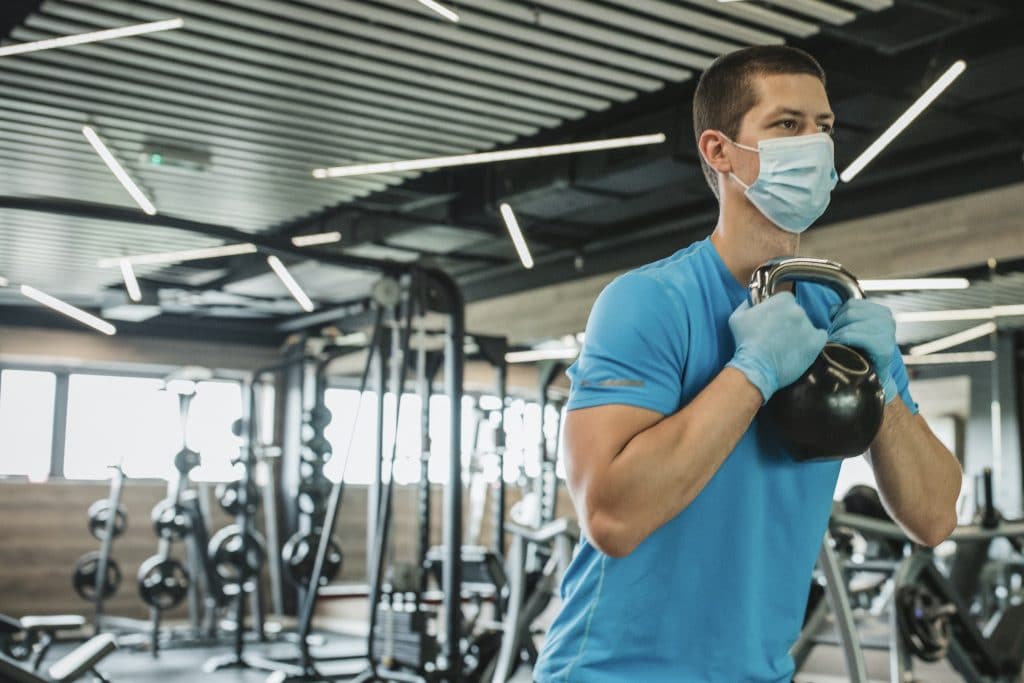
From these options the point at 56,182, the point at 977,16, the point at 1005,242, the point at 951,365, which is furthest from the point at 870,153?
the point at 56,182

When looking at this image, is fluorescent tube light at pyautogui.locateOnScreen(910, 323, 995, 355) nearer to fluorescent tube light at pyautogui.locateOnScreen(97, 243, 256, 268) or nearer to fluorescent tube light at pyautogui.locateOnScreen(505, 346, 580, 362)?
fluorescent tube light at pyautogui.locateOnScreen(505, 346, 580, 362)

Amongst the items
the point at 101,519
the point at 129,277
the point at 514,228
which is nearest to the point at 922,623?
the point at 514,228

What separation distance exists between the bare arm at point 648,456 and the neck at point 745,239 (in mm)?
205

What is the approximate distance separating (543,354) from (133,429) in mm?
4305

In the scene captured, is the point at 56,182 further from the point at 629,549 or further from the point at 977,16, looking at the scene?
the point at 629,549

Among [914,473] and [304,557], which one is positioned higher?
[914,473]

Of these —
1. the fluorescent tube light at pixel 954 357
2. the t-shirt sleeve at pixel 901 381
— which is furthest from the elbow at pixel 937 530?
the fluorescent tube light at pixel 954 357

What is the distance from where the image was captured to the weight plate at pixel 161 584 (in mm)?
8797

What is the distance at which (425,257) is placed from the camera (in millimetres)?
9023

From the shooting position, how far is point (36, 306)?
1113 centimetres

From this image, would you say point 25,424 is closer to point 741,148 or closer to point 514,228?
point 514,228

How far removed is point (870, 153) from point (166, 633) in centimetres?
754

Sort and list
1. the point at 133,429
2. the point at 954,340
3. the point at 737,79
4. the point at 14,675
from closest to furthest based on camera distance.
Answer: the point at 737,79 < the point at 14,675 < the point at 954,340 < the point at 133,429

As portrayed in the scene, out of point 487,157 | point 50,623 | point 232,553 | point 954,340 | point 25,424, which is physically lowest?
point 50,623
